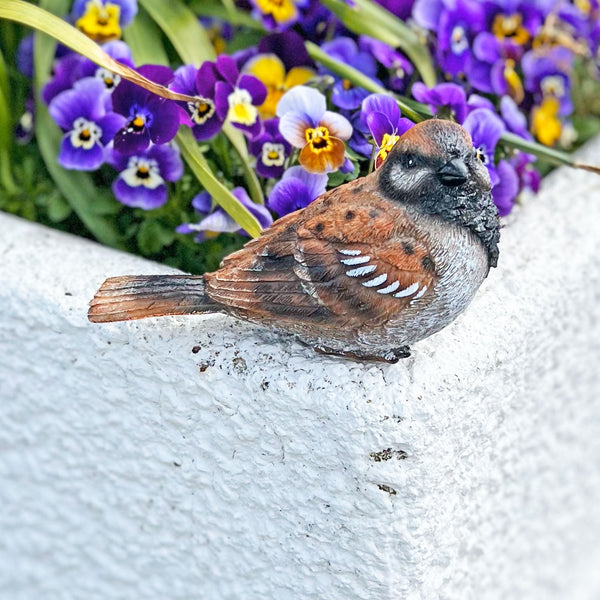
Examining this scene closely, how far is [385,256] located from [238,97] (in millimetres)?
573

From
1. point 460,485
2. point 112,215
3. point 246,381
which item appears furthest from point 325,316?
point 112,215

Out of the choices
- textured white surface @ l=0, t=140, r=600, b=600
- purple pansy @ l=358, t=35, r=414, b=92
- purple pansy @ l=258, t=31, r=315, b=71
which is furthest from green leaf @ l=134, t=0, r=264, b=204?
textured white surface @ l=0, t=140, r=600, b=600

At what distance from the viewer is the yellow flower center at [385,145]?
4.35 ft

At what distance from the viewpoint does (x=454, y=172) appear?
1.09 metres

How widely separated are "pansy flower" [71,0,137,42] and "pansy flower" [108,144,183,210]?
0.30m

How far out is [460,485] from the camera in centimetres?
A: 138

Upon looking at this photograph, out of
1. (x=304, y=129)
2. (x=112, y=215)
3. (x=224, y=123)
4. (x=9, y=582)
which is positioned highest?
(x=304, y=129)

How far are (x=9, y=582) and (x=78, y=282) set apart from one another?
680mm

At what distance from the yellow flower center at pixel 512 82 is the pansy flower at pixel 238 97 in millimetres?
605

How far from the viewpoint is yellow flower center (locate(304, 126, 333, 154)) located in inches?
54.3

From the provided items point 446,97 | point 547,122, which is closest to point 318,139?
point 446,97

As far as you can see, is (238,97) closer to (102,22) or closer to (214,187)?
(214,187)

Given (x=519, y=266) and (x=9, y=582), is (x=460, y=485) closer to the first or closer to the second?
(x=519, y=266)

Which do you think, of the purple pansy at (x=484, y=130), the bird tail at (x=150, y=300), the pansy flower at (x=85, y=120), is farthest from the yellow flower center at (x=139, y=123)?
the purple pansy at (x=484, y=130)
